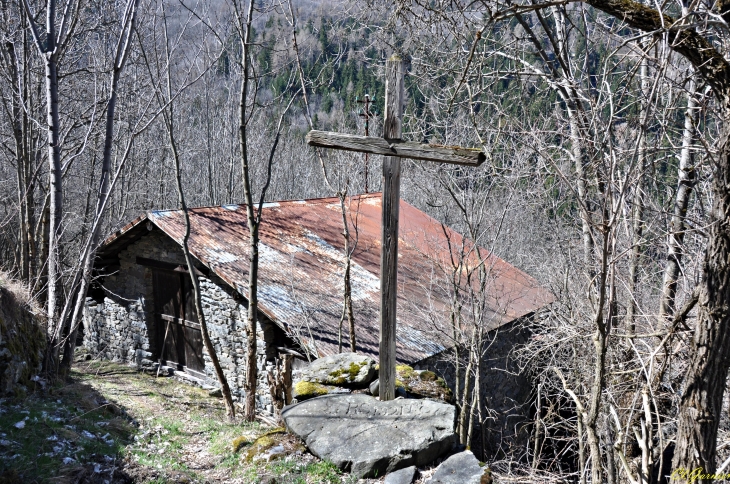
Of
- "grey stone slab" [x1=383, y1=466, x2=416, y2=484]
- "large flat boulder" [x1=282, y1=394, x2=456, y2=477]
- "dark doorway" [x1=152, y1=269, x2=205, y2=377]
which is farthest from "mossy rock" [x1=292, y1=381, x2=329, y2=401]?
"dark doorway" [x1=152, y1=269, x2=205, y2=377]

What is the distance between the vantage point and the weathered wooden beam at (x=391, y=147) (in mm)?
4578

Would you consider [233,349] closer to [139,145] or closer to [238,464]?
[238,464]

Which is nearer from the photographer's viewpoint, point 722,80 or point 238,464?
point 722,80

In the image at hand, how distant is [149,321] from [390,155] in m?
9.44

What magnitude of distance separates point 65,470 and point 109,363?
8.40 metres

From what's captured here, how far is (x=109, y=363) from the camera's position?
1274cm

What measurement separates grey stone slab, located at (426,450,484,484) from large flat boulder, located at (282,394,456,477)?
0.19 meters

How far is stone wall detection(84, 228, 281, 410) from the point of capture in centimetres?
1031

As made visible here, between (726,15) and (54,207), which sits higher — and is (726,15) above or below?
above

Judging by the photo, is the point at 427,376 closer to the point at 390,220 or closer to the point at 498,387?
the point at 390,220

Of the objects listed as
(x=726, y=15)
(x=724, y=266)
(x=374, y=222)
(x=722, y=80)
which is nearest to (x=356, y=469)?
(x=724, y=266)

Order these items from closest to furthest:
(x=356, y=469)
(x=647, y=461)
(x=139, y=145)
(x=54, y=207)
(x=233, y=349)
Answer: (x=647, y=461) → (x=356, y=469) → (x=54, y=207) → (x=233, y=349) → (x=139, y=145)

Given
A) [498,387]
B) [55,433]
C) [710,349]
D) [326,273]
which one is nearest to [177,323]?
[326,273]

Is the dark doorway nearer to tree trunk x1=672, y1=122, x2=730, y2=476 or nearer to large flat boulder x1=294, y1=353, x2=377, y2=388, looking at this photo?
large flat boulder x1=294, y1=353, x2=377, y2=388
